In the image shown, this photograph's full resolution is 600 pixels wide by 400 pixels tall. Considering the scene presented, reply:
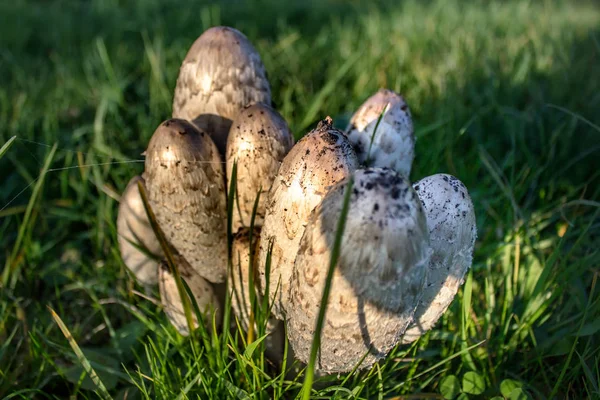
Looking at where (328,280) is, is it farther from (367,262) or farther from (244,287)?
(244,287)

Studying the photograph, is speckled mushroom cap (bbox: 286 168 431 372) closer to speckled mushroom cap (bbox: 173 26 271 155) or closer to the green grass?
the green grass

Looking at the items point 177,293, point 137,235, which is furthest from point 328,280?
point 137,235

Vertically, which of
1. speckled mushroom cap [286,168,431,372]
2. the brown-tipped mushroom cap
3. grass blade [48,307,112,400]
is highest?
speckled mushroom cap [286,168,431,372]

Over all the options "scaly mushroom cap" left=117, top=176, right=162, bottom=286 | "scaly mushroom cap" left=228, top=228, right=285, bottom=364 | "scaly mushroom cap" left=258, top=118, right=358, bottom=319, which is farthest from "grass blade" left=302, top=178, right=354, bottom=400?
"scaly mushroom cap" left=117, top=176, right=162, bottom=286

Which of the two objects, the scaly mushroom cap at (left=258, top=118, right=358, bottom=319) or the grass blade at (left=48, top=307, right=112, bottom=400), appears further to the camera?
the grass blade at (left=48, top=307, right=112, bottom=400)

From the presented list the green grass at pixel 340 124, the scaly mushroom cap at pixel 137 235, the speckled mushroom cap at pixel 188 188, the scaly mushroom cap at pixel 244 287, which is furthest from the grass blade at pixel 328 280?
the scaly mushroom cap at pixel 137 235

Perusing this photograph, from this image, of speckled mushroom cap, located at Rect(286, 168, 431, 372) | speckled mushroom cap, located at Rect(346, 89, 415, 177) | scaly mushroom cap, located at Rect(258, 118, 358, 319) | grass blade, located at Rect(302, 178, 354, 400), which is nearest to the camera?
grass blade, located at Rect(302, 178, 354, 400)

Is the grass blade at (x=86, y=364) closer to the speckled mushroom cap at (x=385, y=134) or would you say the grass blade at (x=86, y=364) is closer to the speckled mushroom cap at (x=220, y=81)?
the speckled mushroom cap at (x=220, y=81)

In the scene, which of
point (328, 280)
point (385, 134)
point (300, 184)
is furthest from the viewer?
point (385, 134)

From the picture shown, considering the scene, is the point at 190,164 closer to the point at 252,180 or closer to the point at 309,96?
the point at 252,180
